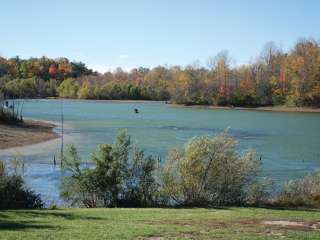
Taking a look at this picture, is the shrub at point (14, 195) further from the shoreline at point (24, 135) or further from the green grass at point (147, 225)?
the shoreline at point (24, 135)

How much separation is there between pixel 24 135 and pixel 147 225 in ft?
162

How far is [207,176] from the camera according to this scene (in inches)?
968

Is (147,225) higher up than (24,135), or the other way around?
(147,225)

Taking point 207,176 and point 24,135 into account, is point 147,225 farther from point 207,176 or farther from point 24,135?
point 24,135

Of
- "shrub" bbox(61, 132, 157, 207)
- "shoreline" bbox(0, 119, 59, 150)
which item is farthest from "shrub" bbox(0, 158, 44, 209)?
"shoreline" bbox(0, 119, 59, 150)

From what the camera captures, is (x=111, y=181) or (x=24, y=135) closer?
(x=111, y=181)

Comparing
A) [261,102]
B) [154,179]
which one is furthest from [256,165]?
[261,102]

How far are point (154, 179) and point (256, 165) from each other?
15.7 feet

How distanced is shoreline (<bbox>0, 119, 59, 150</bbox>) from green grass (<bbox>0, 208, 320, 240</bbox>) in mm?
35279

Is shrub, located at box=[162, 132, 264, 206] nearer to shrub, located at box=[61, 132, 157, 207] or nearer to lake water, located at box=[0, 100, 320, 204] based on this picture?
shrub, located at box=[61, 132, 157, 207]

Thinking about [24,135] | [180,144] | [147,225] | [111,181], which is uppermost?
[147,225]

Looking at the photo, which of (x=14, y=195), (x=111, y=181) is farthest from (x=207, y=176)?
(x=14, y=195)

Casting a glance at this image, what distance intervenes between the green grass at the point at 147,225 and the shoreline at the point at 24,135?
35279 mm

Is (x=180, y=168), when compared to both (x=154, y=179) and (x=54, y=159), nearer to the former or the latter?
(x=154, y=179)
